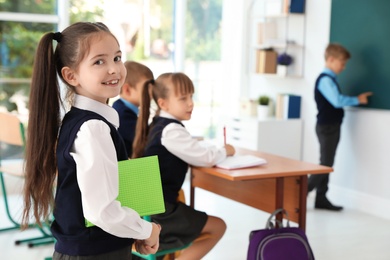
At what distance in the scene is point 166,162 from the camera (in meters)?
2.93

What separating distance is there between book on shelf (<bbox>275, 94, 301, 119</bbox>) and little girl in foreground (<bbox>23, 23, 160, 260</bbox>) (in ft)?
13.9

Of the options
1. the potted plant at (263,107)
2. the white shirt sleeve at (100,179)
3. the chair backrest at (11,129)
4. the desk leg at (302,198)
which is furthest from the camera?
the potted plant at (263,107)

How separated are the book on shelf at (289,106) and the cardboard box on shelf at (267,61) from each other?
0.90 feet

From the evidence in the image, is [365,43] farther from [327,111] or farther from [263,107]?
[263,107]

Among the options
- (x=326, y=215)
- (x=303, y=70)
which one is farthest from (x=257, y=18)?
(x=326, y=215)

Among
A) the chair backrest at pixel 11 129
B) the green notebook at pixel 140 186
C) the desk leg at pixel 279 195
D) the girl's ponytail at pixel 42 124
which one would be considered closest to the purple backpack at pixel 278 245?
the desk leg at pixel 279 195

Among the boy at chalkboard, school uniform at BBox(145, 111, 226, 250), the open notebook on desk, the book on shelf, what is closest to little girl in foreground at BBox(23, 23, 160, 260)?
school uniform at BBox(145, 111, 226, 250)

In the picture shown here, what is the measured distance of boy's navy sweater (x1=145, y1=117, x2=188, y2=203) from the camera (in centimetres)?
292

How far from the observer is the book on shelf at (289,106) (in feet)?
19.0

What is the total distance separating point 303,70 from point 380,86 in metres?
0.97

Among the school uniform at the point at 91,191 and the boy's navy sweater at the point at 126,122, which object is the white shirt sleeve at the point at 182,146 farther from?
the school uniform at the point at 91,191

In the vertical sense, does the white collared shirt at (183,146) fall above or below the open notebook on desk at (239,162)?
above

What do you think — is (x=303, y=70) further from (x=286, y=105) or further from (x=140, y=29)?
(x=140, y=29)

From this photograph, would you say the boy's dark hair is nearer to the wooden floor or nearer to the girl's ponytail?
the wooden floor
